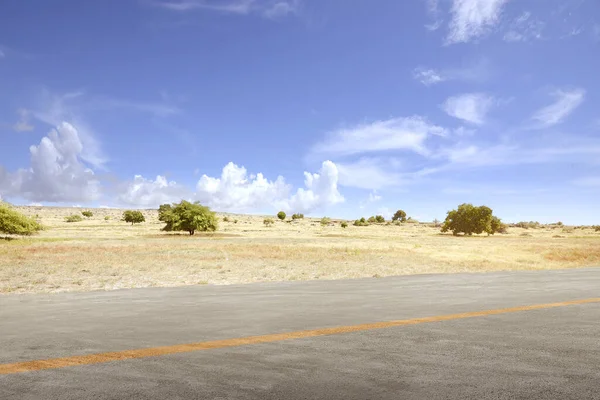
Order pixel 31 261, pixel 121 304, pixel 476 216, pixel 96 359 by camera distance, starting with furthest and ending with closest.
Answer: pixel 476 216 < pixel 31 261 < pixel 121 304 < pixel 96 359

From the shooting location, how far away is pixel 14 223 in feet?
147

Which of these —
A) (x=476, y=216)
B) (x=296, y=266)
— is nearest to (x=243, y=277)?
(x=296, y=266)

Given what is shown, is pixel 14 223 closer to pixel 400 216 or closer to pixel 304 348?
pixel 304 348

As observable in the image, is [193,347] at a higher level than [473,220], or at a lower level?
lower

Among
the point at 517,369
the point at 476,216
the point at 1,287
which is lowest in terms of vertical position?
the point at 1,287

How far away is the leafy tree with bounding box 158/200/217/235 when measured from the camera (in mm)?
64812

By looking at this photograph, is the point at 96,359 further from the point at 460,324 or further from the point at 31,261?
the point at 31,261

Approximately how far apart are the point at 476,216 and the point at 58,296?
7950cm

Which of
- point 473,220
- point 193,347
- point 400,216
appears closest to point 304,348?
point 193,347

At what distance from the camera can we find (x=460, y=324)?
7.69 m

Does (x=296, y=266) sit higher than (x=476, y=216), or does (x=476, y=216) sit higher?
(x=476, y=216)

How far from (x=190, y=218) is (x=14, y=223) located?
77.8ft

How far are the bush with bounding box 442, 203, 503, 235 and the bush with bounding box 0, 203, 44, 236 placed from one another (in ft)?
220

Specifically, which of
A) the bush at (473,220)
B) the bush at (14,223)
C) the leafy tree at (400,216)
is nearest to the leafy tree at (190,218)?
the bush at (14,223)
